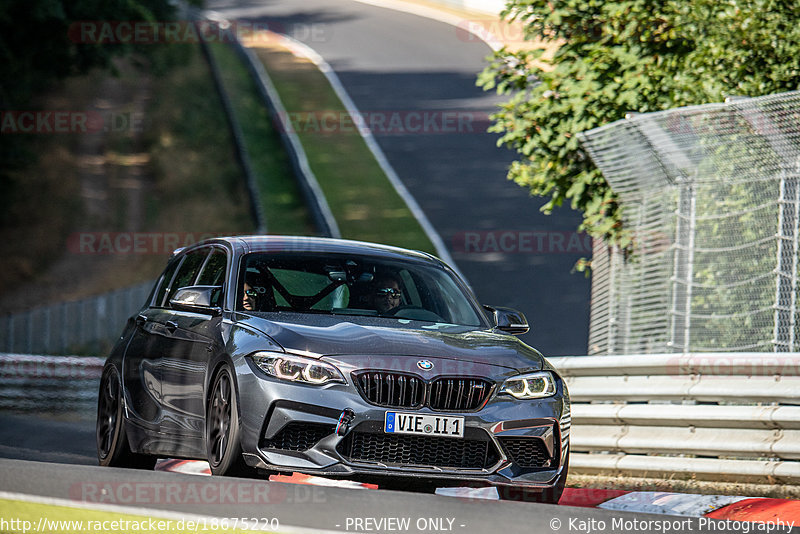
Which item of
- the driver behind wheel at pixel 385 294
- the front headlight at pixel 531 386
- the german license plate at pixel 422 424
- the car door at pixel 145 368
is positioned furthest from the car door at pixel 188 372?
the front headlight at pixel 531 386

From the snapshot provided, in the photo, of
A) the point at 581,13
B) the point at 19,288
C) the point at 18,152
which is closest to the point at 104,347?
the point at 18,152

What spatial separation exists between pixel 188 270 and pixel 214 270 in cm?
66

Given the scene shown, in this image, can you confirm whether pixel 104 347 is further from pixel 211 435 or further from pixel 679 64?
pixel 211 435

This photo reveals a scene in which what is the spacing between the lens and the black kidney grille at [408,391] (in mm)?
7102

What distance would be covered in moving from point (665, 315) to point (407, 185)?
26.6 metres

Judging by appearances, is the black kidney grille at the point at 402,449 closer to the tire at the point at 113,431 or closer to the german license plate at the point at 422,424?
the german license plate at the point at 422,424

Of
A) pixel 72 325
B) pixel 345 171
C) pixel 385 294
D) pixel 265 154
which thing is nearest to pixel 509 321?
pixel 385 294

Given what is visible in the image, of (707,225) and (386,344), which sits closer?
(386,344)

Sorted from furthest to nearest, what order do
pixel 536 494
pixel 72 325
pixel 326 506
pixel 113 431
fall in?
pixel 72 325 < pixel 113 431 < pixel 536 494 < pixel 326 506

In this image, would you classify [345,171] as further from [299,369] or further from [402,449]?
[402,449]

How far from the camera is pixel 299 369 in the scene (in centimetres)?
713

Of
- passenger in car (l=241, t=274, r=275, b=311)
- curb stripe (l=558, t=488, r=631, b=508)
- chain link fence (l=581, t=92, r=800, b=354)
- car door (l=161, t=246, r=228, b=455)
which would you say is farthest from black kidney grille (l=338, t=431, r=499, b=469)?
chain link fence (l=581, t=92, r=800, b=354)

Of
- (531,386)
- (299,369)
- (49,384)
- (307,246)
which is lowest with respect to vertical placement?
(49,384)

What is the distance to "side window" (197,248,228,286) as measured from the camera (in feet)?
28.3
